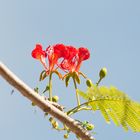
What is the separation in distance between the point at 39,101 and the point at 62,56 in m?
1.54

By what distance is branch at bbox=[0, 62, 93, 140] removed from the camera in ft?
9.84

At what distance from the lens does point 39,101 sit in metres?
3.11

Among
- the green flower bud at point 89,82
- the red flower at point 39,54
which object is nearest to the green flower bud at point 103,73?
the green flower bud at point 89,82

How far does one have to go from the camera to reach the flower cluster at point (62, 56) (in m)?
4.49

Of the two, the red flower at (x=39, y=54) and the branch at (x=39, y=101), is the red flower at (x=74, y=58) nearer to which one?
the red flower at (x=39, y=54)

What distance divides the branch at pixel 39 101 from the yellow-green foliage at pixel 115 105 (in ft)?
1.69

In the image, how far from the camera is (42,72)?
4410 mm

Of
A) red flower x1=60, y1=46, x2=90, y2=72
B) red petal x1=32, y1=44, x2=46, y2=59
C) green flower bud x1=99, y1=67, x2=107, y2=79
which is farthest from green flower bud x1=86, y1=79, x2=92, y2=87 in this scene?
red petal x1=32, y1=44, x2=46, y2=59

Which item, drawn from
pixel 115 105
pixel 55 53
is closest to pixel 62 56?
pixel 55 53

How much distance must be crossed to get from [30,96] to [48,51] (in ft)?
5.60

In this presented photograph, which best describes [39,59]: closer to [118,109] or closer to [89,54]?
[89,54]

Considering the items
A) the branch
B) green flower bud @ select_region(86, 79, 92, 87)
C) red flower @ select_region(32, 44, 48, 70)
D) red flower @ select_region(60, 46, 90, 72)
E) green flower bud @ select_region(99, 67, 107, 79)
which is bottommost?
the branch

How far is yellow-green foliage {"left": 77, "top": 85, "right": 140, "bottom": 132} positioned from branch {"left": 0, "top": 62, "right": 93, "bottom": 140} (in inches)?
20.3

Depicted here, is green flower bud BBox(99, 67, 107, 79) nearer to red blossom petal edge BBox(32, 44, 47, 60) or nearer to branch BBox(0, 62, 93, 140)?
red blossom petal edge BBox(32, 44, 47, 60)
